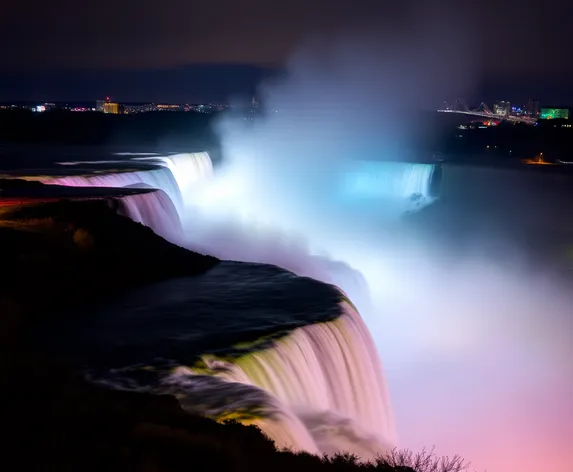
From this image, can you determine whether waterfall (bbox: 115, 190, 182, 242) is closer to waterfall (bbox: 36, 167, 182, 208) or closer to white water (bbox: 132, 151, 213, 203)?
waterfall (bbox: 36, 167, 182, 208)

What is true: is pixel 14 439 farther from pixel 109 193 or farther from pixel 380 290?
pixel 380 290

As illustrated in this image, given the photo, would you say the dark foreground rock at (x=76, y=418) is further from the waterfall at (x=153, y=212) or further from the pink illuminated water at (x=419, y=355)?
the waterfall at (x=153, y=212)

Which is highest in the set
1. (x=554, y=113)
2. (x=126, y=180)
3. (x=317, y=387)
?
(x=554, y=113)

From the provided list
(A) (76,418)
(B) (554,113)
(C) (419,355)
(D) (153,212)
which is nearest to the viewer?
(A) (76,418)

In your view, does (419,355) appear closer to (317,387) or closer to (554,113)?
(317,387)

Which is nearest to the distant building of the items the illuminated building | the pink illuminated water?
the illuminated building

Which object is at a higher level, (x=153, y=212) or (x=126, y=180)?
(x=126, y=180)

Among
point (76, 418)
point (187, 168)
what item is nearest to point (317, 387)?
point (76, 418)

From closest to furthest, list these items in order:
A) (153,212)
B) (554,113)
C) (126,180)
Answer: (153,212) → (126,180) → (554,113)
